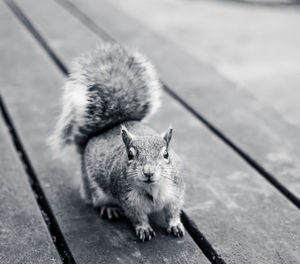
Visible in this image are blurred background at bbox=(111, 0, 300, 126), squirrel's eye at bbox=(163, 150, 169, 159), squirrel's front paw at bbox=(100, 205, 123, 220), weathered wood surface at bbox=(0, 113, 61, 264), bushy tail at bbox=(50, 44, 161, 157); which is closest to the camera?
weathered wood surface at bbox=(0, 113, 61, 264)

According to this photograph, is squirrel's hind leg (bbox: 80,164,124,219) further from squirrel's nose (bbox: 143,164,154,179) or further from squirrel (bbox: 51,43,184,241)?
squirrel's nose (bbox: 143,164,154,179)

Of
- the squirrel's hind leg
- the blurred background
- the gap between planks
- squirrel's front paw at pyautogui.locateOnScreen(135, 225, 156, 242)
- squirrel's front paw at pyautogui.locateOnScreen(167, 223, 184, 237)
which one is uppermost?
squirrel's front paw at pyautogui.locateOnScreen(167, 223, 184, 237)

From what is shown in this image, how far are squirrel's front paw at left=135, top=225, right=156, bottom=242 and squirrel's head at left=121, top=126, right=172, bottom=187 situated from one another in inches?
4.7

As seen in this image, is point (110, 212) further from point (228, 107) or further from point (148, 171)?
point (228, 107)

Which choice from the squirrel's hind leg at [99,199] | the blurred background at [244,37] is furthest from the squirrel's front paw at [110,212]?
the blurred background at [244,37]

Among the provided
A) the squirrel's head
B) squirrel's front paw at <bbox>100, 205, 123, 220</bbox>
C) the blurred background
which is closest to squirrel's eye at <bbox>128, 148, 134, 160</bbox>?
the squirrel's head

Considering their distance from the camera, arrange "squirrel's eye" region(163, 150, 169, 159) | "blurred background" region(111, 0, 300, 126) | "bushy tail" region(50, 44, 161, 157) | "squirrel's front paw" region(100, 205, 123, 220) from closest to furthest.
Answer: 1. "squirrel's eye" region(163, 150, 169, 159)
2. "squirrel's front paw" region(100, 205, 123, 220)
3. "bushy tail" region(50, 44, 161, 157)
4. "blurred background" region(111, 0, 300, 126)

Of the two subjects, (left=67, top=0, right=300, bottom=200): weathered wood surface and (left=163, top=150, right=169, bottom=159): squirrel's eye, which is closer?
(left=163, top=150, right=169, bottom=159): squirrel's eye

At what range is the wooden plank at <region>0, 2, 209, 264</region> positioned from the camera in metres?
1.46

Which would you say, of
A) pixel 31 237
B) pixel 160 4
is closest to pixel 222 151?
pixel 31 237

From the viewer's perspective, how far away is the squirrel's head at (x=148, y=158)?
1.48 m

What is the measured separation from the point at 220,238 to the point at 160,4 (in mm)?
4324

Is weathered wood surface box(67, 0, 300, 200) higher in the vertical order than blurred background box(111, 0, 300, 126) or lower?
higher

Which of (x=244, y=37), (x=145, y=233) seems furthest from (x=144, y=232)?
(x=244, y=37)
